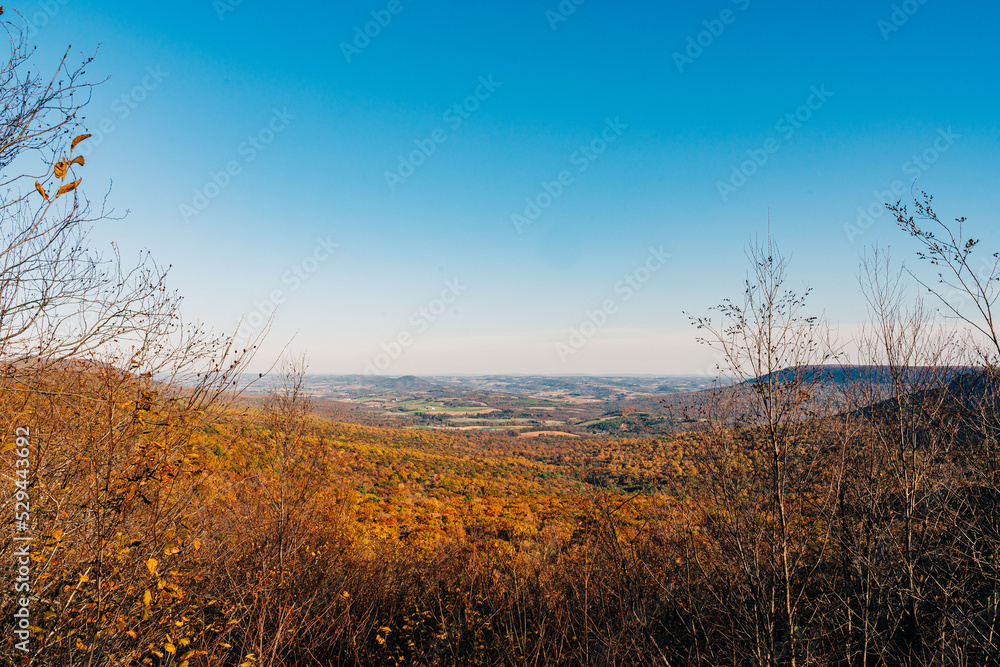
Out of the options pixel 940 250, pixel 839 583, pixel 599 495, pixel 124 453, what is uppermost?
pixel 940 250

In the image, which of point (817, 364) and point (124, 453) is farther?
point (817, 364)

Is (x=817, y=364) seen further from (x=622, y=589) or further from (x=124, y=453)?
(x=124, y=453)

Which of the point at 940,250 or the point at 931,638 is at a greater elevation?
the point at 940,250

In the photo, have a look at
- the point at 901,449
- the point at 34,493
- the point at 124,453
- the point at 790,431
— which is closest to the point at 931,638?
the point at 901,449

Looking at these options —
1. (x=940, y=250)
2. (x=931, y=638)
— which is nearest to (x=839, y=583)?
(x=931, y=638)

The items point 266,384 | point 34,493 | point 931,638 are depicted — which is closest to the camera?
point 34,493

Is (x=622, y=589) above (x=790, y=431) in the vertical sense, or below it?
below

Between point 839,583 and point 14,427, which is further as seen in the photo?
point 839,583

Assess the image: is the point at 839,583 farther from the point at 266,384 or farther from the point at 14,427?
the point at 14,427

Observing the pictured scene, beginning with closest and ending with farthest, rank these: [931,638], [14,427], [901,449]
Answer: [14,427] < [931,638] < [901,449]
